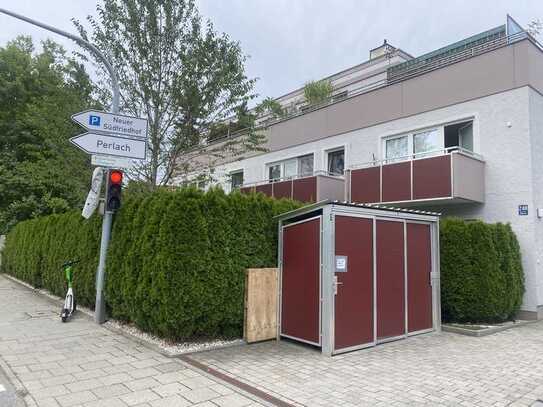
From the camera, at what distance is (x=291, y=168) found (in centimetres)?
1825

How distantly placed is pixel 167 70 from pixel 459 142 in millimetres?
8741

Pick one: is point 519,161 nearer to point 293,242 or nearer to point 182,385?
point 293,242

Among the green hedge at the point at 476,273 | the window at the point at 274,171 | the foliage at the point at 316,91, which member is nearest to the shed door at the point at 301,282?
the green hedge at the point at 476,273

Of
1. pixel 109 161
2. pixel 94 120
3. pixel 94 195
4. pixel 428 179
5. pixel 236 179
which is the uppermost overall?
pixel 236 179

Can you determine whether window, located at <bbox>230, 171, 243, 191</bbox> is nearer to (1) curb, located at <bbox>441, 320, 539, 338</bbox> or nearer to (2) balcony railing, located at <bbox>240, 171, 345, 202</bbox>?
(2) balcony railing, located at <bbox>240, 171, 345, 202</bbox>

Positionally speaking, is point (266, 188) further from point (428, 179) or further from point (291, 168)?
point (428, 179)

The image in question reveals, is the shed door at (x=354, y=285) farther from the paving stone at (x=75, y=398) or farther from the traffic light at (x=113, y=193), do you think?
the traffic light at (x=113, y=193)

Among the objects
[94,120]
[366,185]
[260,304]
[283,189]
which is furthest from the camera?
[283,189]

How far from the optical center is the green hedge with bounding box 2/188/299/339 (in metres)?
7.25

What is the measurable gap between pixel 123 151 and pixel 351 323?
19.1ft

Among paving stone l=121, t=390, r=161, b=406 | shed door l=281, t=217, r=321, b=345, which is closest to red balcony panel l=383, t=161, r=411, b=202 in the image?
shed door l=281, t=217, r=321, b=345

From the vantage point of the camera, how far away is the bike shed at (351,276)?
7203mm

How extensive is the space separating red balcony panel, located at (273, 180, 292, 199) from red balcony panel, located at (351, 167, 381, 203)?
2752 millimetres

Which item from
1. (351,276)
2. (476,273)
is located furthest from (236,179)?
(351,276)
